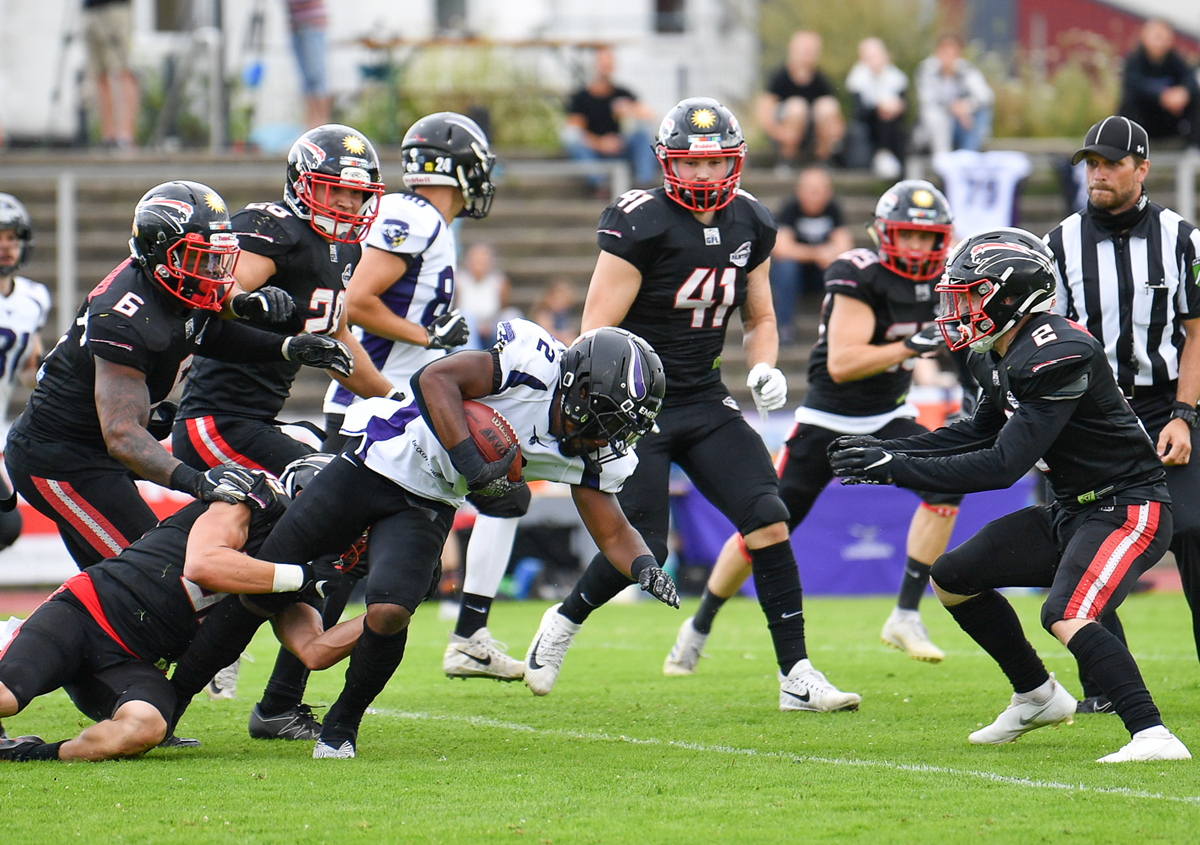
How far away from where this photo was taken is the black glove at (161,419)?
5.50 meters

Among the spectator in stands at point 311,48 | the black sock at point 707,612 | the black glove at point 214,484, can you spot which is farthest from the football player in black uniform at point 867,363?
the spectator in stands at point 311,48

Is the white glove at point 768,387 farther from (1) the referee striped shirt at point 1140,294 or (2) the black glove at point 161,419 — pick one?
(2) the black glove at point 161,419

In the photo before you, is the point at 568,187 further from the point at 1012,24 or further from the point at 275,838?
the point at 1012,24

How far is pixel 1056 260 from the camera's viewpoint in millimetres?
5684

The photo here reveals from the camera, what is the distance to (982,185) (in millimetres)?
13539

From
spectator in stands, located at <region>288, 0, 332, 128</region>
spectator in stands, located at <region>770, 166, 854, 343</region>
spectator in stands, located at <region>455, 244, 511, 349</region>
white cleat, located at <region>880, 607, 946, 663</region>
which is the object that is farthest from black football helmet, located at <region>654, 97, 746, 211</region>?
spectator in stands, located at <region>288, 0, 332, 128</region>

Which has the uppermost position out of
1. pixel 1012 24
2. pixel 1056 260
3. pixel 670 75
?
pixel 1012 24

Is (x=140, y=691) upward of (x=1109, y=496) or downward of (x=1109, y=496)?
downward

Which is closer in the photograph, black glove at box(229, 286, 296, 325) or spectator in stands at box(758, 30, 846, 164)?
black glove at box(229, 286, 296, 325)

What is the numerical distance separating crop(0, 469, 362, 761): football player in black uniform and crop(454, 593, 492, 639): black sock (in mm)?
1144

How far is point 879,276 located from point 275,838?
4.06 m

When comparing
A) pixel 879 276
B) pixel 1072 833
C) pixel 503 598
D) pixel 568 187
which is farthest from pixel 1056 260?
pixel 568 187

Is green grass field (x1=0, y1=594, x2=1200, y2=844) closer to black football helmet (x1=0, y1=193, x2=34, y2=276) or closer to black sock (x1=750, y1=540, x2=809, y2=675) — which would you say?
black sock (x1=750, y1=540, x2=809, y2=675)

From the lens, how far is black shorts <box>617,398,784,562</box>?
572 cm
